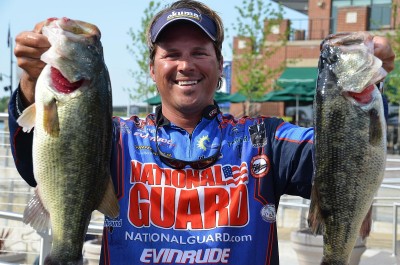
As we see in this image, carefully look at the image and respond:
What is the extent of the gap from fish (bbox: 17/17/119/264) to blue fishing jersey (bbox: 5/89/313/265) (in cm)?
22

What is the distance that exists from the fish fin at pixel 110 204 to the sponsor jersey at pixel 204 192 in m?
0.16

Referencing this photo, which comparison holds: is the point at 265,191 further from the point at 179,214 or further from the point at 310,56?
the point at 310,56

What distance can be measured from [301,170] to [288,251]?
15.5 feet

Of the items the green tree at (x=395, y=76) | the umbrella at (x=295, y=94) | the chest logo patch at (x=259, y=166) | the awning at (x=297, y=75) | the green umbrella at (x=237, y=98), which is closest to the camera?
the chest logo patch at (x=259, y=166)

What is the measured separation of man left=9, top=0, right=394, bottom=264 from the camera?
2719mm

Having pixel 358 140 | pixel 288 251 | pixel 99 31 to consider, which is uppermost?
pixel 99 31

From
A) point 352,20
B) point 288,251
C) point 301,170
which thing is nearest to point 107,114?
point 301,170

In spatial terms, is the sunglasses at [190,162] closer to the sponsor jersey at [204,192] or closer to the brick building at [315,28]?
the sponsor jersey at [204,192]

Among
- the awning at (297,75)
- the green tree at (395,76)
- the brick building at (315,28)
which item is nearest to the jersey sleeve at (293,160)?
the green tree at (395,76)

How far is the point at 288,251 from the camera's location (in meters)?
7.35

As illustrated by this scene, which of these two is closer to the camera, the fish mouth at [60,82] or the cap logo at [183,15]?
the fish mouth at [60,82]

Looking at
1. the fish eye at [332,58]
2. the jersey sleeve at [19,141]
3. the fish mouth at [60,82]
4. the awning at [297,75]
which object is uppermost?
the fish eye at [332,58]

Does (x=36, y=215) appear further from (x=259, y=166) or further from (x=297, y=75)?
(x=297, y=75)

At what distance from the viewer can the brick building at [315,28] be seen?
26250 millimetres
